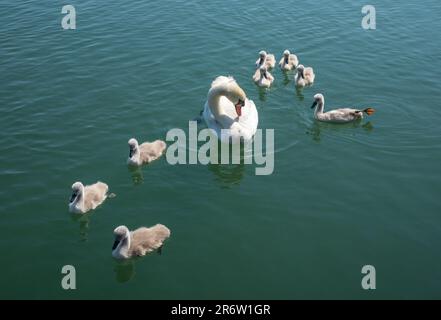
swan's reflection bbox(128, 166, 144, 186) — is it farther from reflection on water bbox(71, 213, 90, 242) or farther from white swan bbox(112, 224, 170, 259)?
white swan bbox(112, 224, 170, 259)

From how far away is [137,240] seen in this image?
13.3 m

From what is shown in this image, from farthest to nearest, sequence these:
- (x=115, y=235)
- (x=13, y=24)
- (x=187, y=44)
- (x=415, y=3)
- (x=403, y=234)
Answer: (x=415, y=3) → (x=13, y=24) → (x=187, y=44) → (x=403, y=234) → (x=115, y=235)

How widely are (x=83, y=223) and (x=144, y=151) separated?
3297mm

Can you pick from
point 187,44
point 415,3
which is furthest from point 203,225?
point 415,3

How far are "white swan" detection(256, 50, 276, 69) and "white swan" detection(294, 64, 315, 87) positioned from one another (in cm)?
152

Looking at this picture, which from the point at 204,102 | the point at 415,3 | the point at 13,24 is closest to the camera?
the point at 204,102

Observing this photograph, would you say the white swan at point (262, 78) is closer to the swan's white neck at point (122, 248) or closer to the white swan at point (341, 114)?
the white swan at point (341, 114)

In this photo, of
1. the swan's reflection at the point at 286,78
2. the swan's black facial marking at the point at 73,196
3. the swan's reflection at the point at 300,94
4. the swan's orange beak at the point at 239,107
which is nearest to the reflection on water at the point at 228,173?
the swan's orange beak at the point at 239,107

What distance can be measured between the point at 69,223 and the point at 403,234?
8.93 meters

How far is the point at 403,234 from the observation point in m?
13.9

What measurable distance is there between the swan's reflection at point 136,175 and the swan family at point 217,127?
0.22 metres

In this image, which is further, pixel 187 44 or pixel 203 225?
pixel 187 44
